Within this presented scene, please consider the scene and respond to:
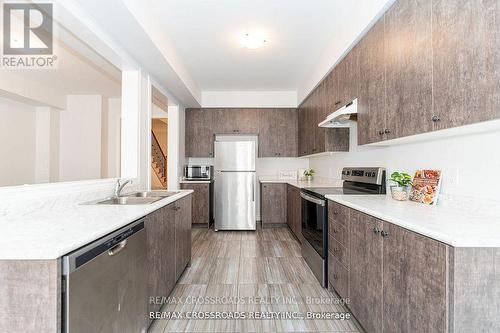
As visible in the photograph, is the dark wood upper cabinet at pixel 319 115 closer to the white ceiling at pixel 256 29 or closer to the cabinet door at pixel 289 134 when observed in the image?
the white ceiling at pixel 256 29

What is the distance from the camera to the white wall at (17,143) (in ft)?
14.8

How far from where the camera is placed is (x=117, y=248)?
1.30 m

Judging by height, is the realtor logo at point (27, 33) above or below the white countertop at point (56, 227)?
above

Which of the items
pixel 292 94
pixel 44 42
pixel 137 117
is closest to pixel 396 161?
pixel 137 117

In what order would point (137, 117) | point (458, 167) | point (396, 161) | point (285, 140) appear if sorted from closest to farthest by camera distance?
point (458, 167), point (396, 161), point (137, 117), point (285, 140)

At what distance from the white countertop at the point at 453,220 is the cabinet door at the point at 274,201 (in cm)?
296

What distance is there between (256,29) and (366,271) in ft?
8.26

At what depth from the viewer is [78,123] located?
5383 mm

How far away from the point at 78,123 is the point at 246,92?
3.53m

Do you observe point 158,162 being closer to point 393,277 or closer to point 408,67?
point 408,67

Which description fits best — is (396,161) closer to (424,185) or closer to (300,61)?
(424,185)

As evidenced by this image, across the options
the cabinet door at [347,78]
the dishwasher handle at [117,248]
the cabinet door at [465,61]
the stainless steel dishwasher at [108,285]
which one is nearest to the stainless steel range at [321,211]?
the cabinet door at [347,78]

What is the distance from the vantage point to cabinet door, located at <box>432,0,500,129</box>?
3.53 feet

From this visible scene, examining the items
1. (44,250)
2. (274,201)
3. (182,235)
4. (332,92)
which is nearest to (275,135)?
(274,201)
